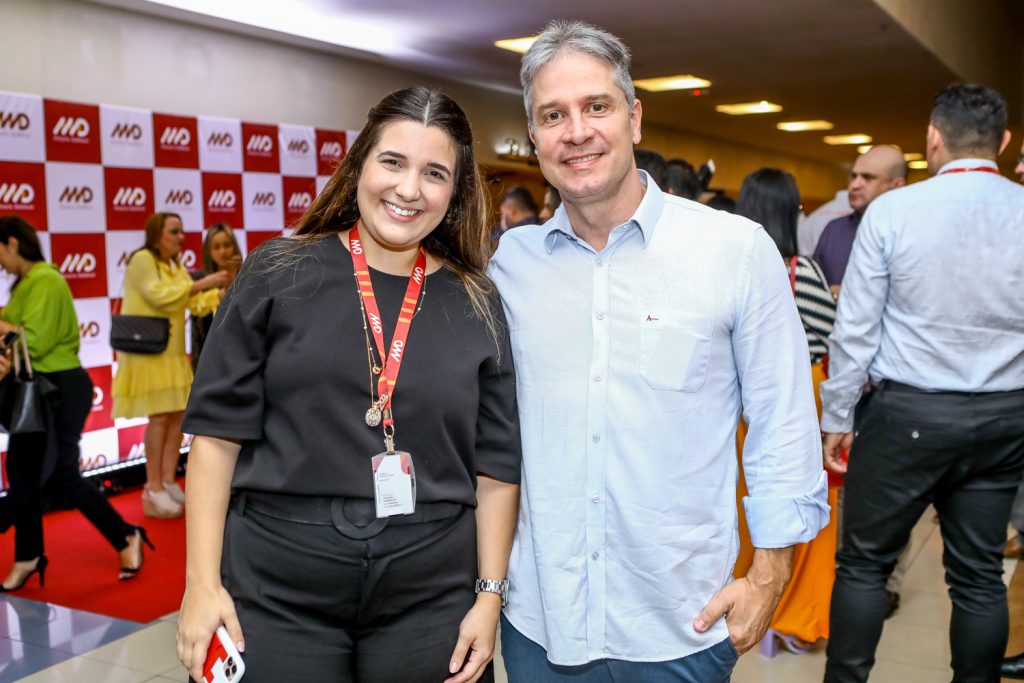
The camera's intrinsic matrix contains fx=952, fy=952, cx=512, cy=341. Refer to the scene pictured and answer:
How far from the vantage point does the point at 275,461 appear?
1.37 m

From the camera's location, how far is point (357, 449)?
137 cm

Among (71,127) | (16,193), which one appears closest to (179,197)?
(71,127)

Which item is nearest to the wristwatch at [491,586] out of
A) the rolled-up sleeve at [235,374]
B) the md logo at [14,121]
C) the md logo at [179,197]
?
the rolled-up sleeve at [235,374]

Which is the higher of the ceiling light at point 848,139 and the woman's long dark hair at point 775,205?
the ceiling light at point 848,139

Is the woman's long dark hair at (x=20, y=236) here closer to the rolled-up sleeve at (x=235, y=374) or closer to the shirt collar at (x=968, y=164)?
the rolled-up sleeve at (x=235, y=374)

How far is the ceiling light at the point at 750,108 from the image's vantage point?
395 inches

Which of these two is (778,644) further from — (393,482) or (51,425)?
(51,425)

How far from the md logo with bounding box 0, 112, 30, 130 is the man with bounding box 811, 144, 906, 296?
4051 millimetres

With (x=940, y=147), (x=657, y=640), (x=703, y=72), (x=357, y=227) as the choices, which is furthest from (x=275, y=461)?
(x=703, y=72)

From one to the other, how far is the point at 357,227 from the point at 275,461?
0.39m

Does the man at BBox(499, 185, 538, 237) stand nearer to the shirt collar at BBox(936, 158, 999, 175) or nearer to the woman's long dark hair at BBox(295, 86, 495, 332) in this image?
the shirt collar at BBox(936, 158, 999, 175)

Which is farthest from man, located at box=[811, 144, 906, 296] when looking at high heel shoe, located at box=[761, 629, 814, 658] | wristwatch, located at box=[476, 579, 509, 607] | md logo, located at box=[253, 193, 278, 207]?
md logo, located at box=[253, 193, 278, 207]

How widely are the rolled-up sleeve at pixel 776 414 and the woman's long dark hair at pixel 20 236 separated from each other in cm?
353

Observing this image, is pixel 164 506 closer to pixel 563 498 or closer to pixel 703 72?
pixel 563 498
